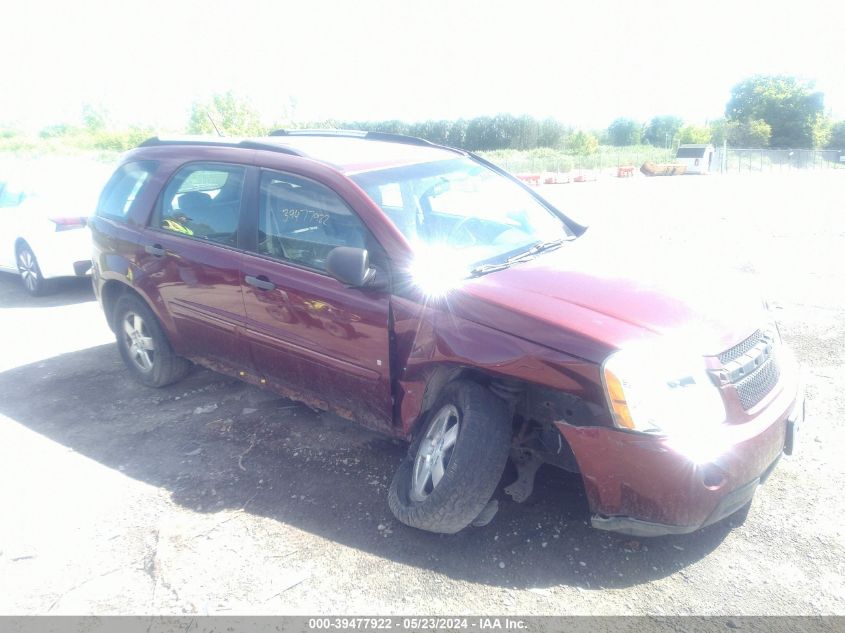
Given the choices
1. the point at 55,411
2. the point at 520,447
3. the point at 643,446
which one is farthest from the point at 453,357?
the point at 55,411

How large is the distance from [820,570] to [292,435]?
3023 millimetres

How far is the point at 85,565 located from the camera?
124 inches

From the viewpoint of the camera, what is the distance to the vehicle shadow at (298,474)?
3.05 meters

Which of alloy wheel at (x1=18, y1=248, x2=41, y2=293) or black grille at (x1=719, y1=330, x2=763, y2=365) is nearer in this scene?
black grille at (x1=719, y1=330, x2=763, y2=365)

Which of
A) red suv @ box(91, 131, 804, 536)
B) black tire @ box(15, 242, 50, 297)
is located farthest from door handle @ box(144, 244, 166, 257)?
black tire @ box(15, 242, 50, 297)

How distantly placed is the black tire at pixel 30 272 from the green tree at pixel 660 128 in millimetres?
93248

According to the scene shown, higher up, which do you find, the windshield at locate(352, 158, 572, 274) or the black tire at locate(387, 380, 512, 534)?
the windshield at locate(352, 158, 572, 274)

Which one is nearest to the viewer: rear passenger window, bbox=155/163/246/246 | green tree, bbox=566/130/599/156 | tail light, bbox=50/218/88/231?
rear passenger window, bbox=155/163/246/246

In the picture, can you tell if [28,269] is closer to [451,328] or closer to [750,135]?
[451,328]

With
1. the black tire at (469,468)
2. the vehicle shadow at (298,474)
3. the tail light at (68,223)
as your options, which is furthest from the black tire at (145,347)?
the tail light at (68,223)

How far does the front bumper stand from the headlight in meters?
0.08

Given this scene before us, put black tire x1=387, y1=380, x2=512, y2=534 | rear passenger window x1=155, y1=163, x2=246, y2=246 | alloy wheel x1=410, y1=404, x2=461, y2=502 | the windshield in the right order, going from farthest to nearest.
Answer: rear passenger window x1=155, y1=163, x2=246, y2=246, the windshield, alloy wheel x1=410, y1=404, x2=461, y2=502, black tire x1=387, y1=380, x2=512, y2=534

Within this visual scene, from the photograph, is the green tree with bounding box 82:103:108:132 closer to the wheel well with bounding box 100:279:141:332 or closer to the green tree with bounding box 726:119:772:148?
the green tree with bounding box 726:119:772:148

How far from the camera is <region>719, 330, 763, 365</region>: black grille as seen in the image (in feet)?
9.50
